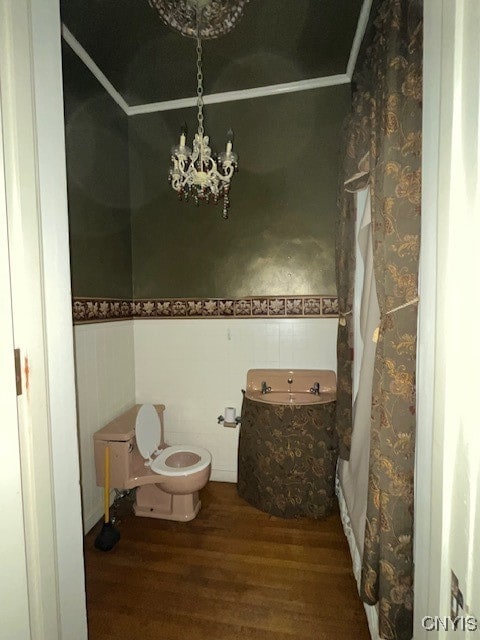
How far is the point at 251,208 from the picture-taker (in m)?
2.52

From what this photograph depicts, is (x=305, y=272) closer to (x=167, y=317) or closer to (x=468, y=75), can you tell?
(x=167, y=317)

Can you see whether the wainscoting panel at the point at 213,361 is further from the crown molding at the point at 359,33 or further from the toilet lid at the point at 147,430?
the crown molding at the point at 359,33

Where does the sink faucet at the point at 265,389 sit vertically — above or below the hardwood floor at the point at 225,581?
above

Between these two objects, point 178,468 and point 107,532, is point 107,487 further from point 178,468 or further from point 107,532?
point 178,468

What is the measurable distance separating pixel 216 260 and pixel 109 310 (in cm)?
95

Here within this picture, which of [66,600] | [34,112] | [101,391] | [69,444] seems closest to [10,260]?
[34,112]

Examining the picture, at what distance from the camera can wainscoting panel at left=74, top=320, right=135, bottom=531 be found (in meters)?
2.02

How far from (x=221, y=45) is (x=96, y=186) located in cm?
128

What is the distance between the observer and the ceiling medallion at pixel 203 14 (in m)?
1.64

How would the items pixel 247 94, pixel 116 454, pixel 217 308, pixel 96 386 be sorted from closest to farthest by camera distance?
pixel 116 454 → pixel 96 386 → pixel 247 94 → pixel 217 308

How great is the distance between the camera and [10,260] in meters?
0.67

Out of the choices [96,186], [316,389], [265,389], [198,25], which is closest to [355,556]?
[316,389]

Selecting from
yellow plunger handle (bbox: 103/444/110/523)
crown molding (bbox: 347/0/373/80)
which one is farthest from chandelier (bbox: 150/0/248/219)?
yellow plunger handle (bbox: 103/444/110/523)

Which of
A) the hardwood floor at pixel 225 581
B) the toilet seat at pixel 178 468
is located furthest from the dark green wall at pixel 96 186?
the hardwood floor at pixel 225 581
